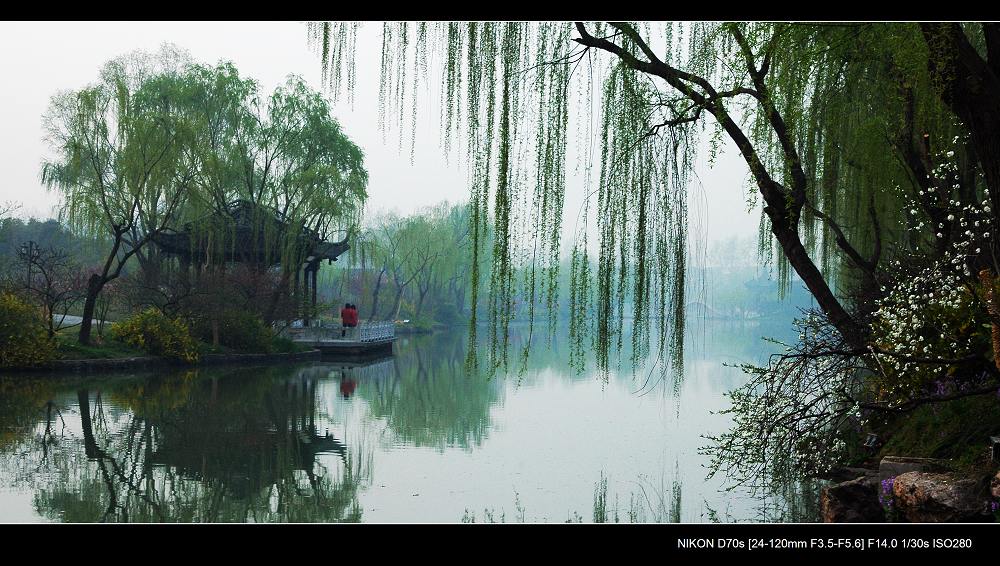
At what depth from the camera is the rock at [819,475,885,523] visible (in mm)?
4953

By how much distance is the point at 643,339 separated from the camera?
491cm

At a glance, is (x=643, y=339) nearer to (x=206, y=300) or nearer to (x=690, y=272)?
(x=690, y=272)

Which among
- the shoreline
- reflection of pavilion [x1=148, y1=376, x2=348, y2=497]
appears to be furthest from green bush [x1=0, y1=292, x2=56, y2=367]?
reflection of pavilion [x1=148, y1=376, x2=348, y2=497]

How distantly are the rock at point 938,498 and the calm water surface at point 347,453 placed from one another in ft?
3.91

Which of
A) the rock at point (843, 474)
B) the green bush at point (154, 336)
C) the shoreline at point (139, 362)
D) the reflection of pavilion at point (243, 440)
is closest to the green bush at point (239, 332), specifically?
the shoreline at point (139, 362)

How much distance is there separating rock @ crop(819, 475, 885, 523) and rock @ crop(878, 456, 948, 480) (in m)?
0.09

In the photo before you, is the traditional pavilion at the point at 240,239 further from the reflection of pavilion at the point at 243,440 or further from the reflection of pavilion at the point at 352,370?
the reflection of pavilion at the point at 243,440

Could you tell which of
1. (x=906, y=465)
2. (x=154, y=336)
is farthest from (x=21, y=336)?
(x=906, y=465)

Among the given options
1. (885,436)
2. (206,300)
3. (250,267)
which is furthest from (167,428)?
(250,267)

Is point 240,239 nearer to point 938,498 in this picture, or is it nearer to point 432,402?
point 432,402

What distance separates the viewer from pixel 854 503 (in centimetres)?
505

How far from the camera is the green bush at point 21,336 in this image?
13523 mm

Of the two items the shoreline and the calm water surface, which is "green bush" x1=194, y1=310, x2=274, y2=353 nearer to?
the shoreline

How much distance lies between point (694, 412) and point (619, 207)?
704 cm
